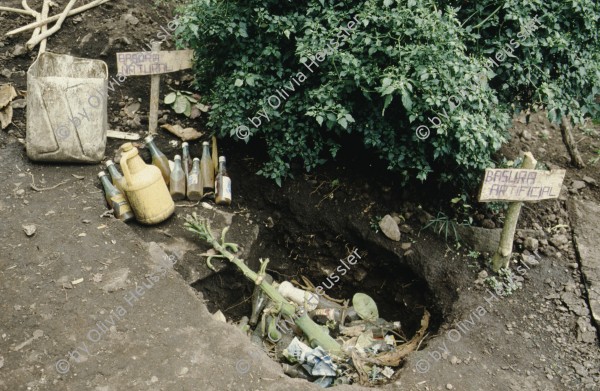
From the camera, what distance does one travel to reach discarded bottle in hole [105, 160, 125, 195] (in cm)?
445

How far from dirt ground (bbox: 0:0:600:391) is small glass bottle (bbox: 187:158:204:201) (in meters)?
0.12

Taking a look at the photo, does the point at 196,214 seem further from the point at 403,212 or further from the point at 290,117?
the point at 403,212

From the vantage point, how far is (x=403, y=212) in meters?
4.80

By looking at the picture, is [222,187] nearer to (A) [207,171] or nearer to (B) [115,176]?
(A) [207,171]

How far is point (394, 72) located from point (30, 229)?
9.32ft

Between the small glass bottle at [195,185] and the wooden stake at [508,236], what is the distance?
2.42 meters

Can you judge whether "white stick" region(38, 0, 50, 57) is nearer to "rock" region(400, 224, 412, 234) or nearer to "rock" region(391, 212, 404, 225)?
"rock" region(391, 212, 404, 225)

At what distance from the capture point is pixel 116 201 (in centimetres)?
435

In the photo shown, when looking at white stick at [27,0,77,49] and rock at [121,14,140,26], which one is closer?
white stick at [27,0,77,49]

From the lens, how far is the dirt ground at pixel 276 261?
353 cm

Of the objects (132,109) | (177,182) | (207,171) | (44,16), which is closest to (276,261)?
(207,171)

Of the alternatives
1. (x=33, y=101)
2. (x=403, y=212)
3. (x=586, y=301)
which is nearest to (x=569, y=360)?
(x=586, y=301)

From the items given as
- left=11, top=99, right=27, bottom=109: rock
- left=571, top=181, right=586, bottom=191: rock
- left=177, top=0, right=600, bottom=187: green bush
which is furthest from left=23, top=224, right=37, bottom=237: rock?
left=571, top=181, right=586, bottom=191: rock

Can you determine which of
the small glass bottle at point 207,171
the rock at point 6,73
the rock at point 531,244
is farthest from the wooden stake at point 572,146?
the rock at point 6,73
